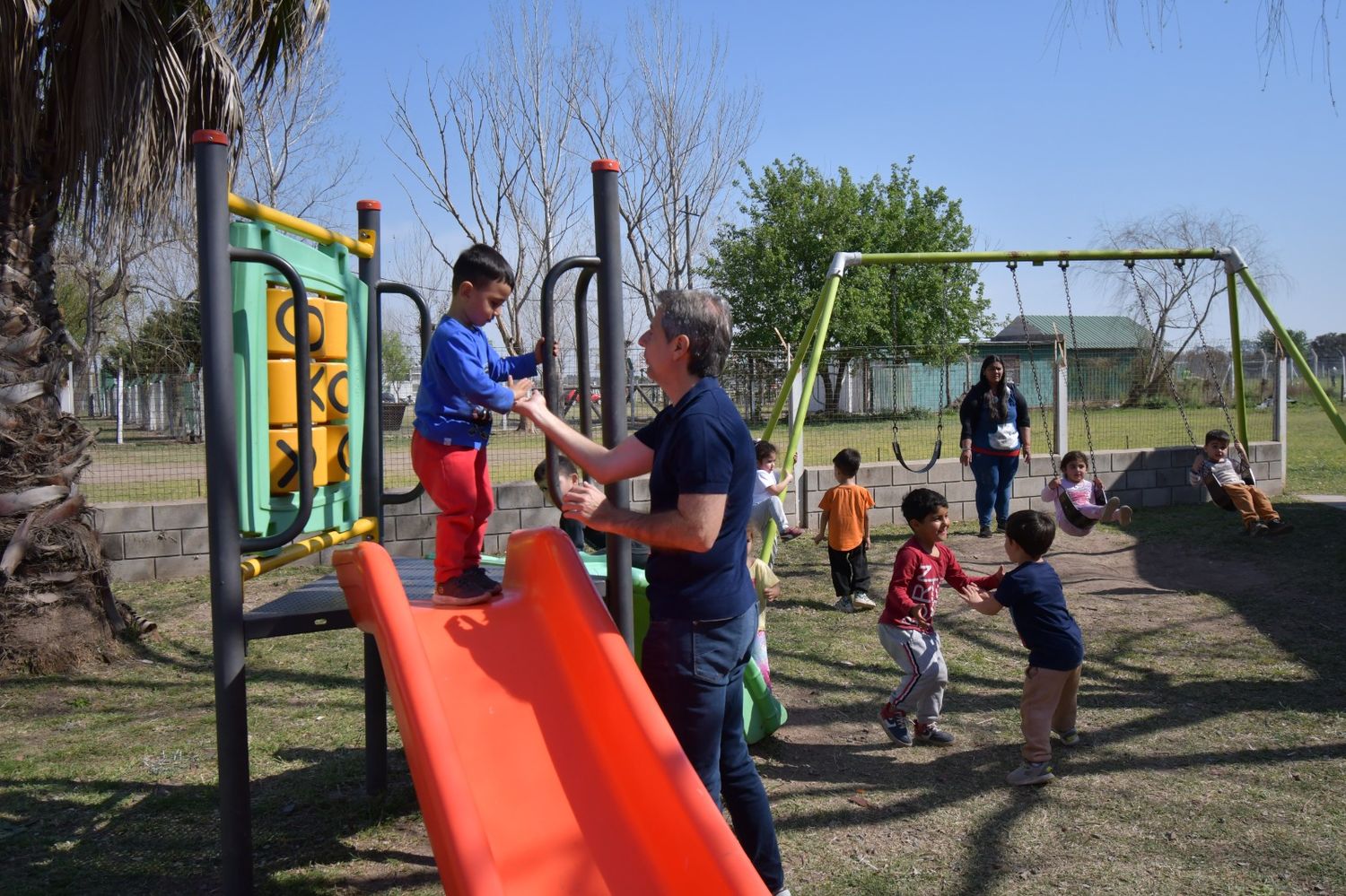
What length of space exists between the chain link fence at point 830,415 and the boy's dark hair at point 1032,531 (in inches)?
223

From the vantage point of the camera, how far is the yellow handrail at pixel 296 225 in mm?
3184

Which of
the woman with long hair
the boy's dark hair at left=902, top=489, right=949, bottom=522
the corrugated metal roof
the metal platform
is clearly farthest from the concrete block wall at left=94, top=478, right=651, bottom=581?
the corrugated metal roof

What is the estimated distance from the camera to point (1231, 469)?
32.8 ft

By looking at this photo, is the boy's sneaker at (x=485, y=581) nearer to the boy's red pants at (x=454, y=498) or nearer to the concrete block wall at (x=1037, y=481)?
the boy's red pants at (x=454, y=498)

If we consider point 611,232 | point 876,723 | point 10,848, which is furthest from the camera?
point 876,723

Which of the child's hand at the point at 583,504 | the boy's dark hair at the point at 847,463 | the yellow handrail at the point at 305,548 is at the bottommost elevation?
the yellow handrail at the point at 305,548

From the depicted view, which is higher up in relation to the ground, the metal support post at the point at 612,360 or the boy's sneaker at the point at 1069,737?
the metal support post at the point at 612,360

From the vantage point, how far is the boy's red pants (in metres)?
3.63

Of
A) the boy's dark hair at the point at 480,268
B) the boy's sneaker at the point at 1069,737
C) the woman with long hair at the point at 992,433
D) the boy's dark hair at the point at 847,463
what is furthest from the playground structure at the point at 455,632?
the woman with long hair at the point at 992,433

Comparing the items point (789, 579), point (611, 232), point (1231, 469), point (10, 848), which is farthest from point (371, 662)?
point (1231, 469)

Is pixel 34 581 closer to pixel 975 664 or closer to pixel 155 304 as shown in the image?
pixel 975 664

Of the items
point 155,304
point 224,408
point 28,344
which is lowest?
point 224,408

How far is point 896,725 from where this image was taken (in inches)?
192

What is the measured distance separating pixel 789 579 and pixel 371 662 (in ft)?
16.7
